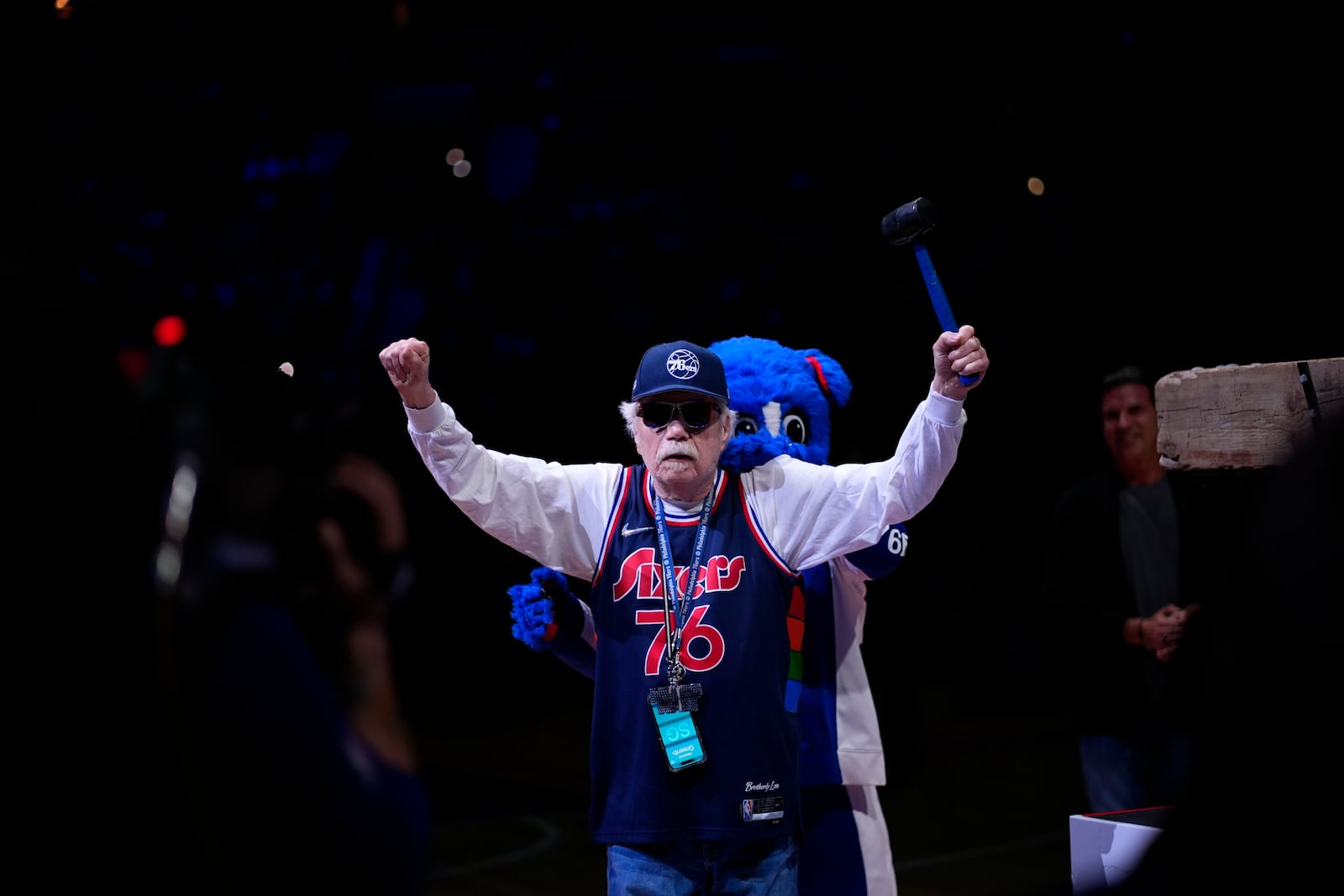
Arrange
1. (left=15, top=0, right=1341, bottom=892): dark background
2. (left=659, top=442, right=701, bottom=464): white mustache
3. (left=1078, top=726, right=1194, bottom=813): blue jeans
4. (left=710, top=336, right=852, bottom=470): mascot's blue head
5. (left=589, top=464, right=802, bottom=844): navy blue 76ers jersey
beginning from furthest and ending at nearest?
1. (left=15, top=0, right=1341, bottom=892): dark background
2. (left=1078, top=726, right=1194, bottom=813): blue jeans
3. (left=710, top=336, right=852, bottom=470): mascot's blue head
4. (left=659, top=442, right=701, bottom=464): white mustache
5. (left=589, top=464, right=802, bottom=844): navy blue 76ers jersey

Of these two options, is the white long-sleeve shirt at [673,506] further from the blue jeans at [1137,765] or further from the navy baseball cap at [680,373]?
the blue jeans at [1137,765]

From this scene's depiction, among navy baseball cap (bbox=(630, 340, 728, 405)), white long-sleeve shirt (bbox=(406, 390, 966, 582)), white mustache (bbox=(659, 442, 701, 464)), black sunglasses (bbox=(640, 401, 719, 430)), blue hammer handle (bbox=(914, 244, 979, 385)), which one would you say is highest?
blue hammer handle (bbox=(914, 244, 979, 385))

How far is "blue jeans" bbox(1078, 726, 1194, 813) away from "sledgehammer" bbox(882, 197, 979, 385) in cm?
163

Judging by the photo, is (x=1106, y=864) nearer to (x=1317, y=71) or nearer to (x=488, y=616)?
(x=1317, y=71)

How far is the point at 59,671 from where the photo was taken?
3.11 ft

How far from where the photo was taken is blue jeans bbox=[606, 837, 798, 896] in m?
2.68

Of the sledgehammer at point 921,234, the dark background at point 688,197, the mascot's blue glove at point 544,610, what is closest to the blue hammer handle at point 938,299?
the sledgehammer at point 921,234

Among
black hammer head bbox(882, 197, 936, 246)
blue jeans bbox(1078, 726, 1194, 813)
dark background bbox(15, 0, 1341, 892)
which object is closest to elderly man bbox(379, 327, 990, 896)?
black hammer head bbox(882, 197, 936, 246)

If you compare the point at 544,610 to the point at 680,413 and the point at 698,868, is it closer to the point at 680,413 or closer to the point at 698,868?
the point at 680,413

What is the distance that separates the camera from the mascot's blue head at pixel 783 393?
3480 mm

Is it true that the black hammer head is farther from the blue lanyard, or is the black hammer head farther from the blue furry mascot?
the blue lanyard

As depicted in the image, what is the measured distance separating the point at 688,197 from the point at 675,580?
5454mm

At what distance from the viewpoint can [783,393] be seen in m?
3.54

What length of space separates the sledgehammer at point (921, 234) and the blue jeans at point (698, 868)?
1.20 metres
